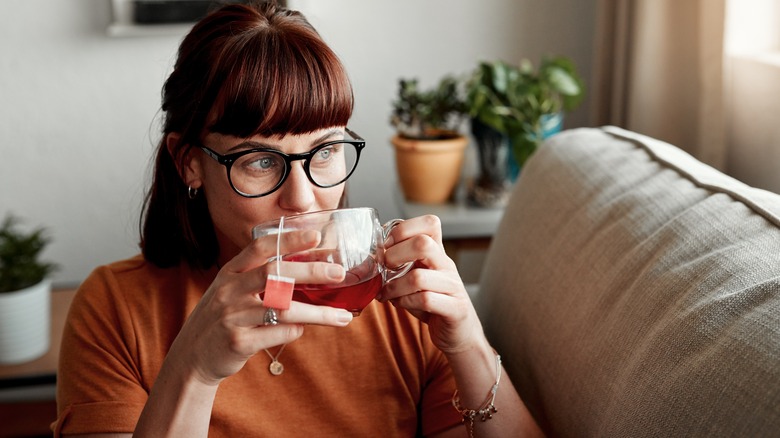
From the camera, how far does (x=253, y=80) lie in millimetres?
1130

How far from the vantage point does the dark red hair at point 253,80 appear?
1129 millimetres

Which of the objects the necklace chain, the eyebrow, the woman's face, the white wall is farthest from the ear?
the white wall

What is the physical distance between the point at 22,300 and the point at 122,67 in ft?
3.14

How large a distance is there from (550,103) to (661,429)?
1.53 m

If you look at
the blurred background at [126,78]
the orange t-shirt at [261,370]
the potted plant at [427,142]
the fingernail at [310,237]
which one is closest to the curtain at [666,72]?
the blurred background at [126,78]

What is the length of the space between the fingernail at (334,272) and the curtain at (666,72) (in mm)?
1352

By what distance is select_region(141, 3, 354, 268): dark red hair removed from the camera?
1129 mm

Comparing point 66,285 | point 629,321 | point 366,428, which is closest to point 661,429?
point 629,321

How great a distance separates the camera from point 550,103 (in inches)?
90.5

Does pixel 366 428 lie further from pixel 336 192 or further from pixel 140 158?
pixel 140 158

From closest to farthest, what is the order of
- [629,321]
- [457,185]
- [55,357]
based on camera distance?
[629,321] → [55,357] → [457,185]

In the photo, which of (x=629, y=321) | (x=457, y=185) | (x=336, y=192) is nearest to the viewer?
(x=629, y=321)

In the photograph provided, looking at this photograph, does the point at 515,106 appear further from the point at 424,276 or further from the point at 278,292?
the point at 278,292

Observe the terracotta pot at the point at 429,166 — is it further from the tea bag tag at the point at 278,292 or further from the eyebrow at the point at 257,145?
the tea bag tag at the point at 278,292
